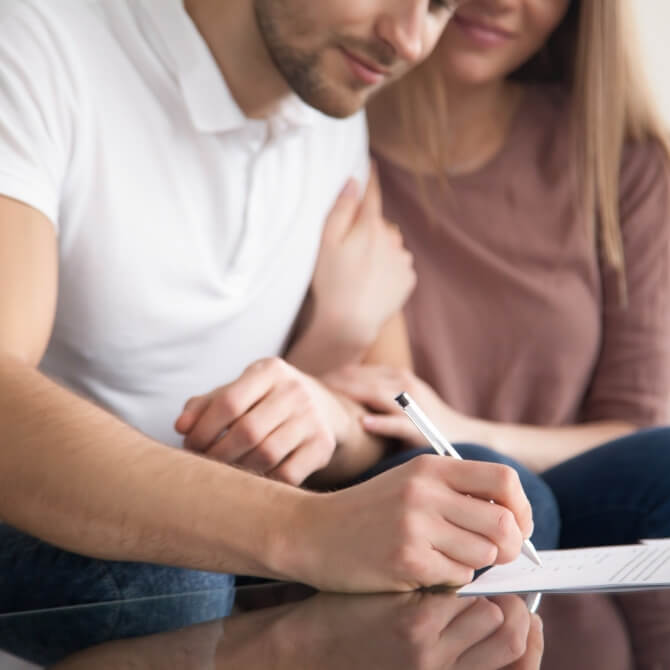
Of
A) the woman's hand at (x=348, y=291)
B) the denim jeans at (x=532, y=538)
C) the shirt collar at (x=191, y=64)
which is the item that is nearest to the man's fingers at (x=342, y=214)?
the woman's hand at (x=348, y=291)

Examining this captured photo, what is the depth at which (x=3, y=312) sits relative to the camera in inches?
35.1

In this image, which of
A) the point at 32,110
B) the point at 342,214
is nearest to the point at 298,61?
the point at 342,214

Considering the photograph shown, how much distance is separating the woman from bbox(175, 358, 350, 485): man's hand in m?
0.64

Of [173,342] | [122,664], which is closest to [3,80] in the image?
[173,342]

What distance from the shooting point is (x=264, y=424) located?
93 cm

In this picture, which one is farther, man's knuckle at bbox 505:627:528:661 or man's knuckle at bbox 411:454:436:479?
man's knuckle at bbox 411:454:436:479

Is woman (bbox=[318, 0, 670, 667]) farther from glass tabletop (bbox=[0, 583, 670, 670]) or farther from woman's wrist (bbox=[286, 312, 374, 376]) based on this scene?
glass tabletop (bbox=[0, 583, 670, 670])

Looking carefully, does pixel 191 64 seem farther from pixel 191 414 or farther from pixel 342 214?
pixel 191 414

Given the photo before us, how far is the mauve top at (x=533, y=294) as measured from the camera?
1599 mm

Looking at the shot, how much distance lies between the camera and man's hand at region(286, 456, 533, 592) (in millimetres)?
707

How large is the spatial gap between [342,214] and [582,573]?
745mm

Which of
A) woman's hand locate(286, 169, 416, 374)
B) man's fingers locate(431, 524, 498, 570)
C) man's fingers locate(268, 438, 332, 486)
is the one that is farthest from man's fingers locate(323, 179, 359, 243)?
man's fingers locate(431, 524, 498, 570)

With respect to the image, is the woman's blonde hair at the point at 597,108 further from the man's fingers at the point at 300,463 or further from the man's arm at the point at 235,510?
the man's arm at the point at 235,510

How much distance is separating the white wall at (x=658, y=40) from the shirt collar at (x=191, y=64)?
1105mm
